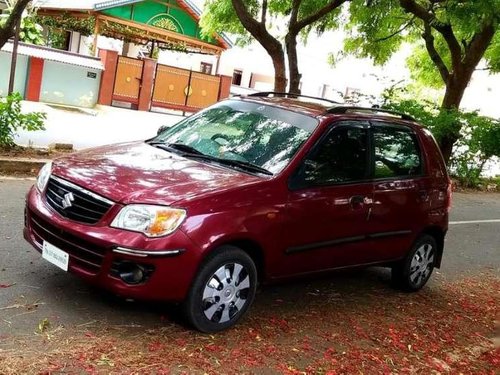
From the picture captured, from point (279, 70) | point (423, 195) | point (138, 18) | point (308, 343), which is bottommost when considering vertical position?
point (308, 343)

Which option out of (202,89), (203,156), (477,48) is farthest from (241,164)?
(202,89)

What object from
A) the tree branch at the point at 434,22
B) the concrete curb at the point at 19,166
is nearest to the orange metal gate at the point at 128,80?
the tree branch at the point at 434,22

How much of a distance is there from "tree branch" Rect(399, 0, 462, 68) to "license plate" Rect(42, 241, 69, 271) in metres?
11.6

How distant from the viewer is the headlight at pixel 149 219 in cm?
402

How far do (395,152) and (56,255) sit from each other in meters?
3.25

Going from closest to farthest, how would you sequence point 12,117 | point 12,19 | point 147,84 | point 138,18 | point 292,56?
point 12,19 < point 12,117 < point 292,56 < point 147,84 < point 138,18

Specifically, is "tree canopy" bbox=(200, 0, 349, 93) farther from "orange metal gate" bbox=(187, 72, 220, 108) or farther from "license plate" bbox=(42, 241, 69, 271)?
"license plate" bbox=(42, 241, 69, 271)

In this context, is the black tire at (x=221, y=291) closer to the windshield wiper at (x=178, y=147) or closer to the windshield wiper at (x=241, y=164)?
the windshield wiper at (x=241, y=164)

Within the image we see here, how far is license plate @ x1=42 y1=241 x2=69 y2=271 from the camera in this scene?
169 inches

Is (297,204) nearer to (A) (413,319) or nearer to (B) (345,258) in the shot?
(B) (345,258)

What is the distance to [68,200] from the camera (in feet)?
14.1

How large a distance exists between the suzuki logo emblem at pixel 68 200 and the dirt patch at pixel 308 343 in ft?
2.72

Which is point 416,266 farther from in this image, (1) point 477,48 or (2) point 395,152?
(1) point 477,48

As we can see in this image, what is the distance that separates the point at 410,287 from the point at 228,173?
2.78 metres
